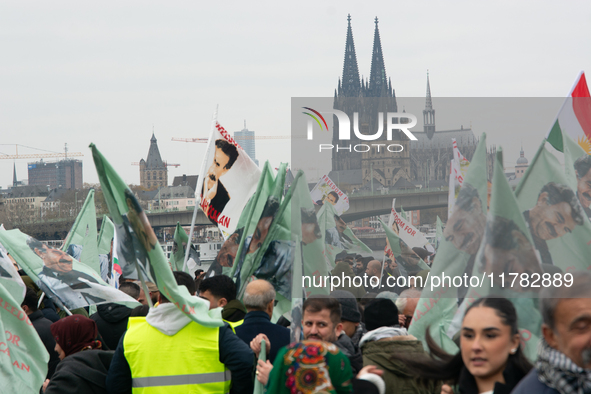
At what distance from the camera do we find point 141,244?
4168 millimetres

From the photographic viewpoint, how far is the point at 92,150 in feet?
12.7

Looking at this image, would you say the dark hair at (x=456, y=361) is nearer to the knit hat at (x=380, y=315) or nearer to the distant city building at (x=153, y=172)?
the knit hat at (x=380, y=315)

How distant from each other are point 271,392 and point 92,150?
171 centimetres

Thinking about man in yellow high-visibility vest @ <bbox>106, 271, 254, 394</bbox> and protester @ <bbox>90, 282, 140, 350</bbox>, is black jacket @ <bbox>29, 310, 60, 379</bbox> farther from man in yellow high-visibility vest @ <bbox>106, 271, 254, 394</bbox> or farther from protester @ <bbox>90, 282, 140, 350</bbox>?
man in yellow high-visibility vest @ <bbox>106, 271, 254, 394</bbox>

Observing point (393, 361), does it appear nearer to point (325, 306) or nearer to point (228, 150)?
point (325, 306)

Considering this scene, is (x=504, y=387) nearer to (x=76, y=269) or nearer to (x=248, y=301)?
(x=248, y=301)

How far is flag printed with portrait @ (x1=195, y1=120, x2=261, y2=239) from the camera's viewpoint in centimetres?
887

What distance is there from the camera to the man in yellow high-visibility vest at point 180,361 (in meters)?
3.98

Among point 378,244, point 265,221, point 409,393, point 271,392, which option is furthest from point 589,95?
point 378,244

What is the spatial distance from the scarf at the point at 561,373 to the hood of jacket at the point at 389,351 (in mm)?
1248

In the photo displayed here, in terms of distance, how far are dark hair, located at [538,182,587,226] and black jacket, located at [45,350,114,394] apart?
3029 millimetres

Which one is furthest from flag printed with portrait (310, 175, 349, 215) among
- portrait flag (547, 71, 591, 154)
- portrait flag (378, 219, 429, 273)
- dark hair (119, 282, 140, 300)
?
dark hair (119, 282, 140, 300)

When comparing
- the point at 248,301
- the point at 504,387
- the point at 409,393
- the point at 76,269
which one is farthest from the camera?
the point at 76,269

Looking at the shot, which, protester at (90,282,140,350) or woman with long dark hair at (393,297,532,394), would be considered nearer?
woman with long dark hair at (393,297,532,394)
